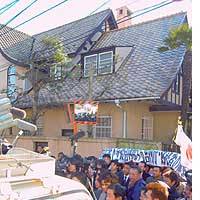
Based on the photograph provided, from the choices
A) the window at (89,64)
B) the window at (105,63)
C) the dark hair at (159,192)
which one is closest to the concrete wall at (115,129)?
the window at (105,63)

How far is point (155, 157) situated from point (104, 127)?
6.49m

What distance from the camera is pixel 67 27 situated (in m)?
18.1

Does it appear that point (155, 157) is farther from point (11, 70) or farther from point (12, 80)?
point (11, 70)

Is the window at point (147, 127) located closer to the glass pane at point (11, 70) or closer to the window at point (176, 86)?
the window at point (176, 86)

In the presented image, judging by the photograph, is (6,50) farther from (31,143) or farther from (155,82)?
(155,82)

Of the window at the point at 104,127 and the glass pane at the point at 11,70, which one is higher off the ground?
the glass pane at the point at 11,70

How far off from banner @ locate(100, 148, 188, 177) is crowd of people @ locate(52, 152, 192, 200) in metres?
0.40

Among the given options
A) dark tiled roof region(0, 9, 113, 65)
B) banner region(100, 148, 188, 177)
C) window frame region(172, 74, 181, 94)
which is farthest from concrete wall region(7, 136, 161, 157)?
dark tiled roof region(0, 9, 113, 65)

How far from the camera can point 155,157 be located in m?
7.25

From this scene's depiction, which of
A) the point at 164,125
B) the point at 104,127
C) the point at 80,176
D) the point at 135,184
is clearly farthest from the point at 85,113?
the point at 164,125

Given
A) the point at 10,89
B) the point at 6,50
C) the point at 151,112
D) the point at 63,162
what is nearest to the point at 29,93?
the point at 10,89

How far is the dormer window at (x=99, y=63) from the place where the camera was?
1459cm

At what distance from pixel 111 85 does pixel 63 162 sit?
282 inches

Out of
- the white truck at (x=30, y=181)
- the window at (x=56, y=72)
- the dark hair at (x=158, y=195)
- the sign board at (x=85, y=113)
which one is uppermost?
the window at (x=56, y=72)
